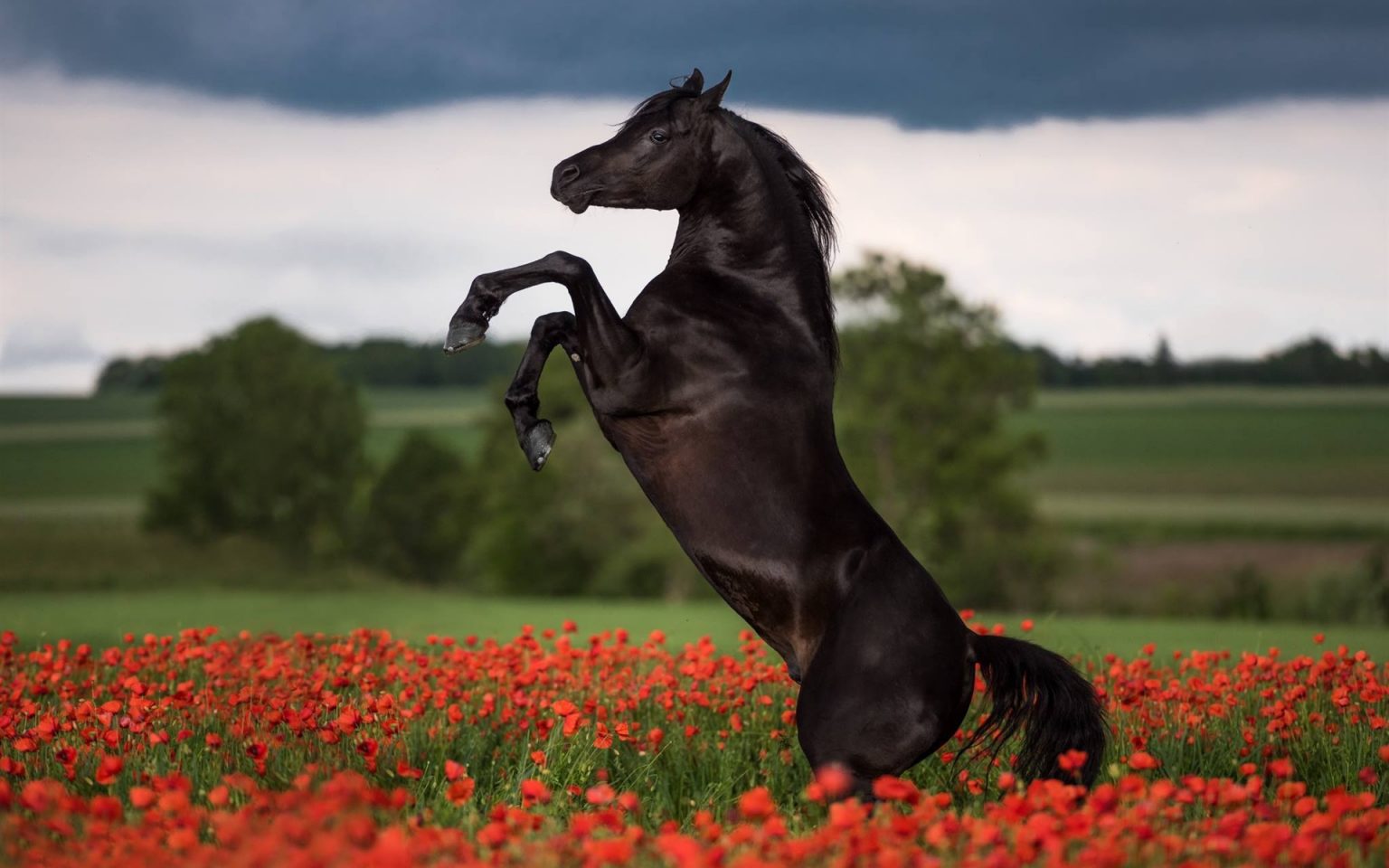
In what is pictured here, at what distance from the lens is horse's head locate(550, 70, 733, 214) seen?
19.4 feet

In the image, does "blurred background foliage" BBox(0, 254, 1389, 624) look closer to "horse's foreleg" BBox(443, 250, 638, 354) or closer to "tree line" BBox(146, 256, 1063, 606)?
"tree line" BBox(146, 256, 1063, 606)

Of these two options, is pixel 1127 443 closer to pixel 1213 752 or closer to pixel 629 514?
pixel 629 514

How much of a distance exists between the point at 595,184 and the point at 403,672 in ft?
12.1

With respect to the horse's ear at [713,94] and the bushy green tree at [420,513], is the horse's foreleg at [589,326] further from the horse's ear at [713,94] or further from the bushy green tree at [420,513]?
the bushy green tree at [420,513]

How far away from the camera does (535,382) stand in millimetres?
5684

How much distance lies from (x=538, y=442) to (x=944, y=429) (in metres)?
30.4

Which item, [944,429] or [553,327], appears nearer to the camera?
[553,327]

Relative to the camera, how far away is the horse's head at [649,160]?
5910 millimetres

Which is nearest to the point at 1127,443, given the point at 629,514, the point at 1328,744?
the point at 629,514

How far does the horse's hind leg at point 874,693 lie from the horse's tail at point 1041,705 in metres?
0.41

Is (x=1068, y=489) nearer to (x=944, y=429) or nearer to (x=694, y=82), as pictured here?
(x=944, y=429)

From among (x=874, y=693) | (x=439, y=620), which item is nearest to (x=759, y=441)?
(x=874, y=693)

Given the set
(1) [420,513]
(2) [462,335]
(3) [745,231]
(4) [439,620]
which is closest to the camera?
(2) [462,335]

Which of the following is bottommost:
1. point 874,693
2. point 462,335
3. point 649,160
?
point 874,693
